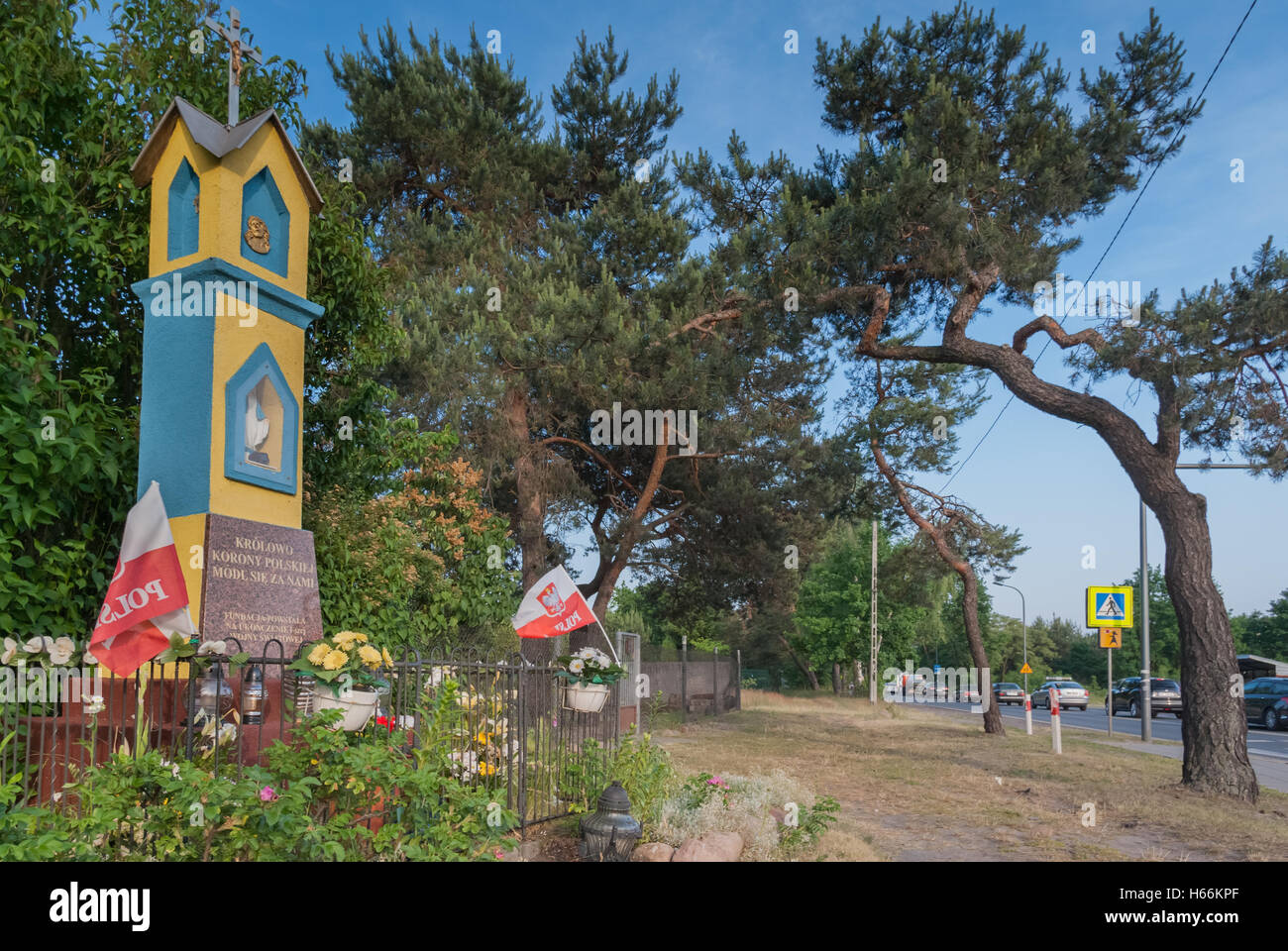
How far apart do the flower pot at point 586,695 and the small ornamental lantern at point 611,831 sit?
173cm

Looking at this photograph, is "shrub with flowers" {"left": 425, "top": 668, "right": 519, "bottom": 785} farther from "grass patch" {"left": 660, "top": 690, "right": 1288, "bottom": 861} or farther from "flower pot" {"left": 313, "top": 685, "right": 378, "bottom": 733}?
"grass patch" {"left": 660, "top": 690, "right": 1288, "bottom": 861}

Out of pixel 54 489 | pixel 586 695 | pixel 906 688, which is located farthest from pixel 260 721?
pixel 906 688

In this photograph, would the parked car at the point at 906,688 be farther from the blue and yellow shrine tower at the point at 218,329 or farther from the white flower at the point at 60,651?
the white flower at the point at 60,651

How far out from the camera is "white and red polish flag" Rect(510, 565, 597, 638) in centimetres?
1066

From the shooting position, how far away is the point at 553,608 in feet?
34.9

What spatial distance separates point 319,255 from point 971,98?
10.1 meters

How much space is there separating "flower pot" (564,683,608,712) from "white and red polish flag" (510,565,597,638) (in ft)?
7.27

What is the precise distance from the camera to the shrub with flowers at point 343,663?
17.9 ft

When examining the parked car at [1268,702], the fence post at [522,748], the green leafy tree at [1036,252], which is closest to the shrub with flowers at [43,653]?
the fence post at [522,748]

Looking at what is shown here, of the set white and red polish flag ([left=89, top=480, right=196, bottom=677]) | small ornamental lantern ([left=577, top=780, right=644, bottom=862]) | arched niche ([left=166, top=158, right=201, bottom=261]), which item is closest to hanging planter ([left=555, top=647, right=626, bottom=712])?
small ornamental lantern ([left=577, top=780, right=644, bottom=862])

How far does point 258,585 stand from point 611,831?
3.37m

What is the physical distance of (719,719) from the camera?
26.4m

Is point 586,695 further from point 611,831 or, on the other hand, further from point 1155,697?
point 1155,697
